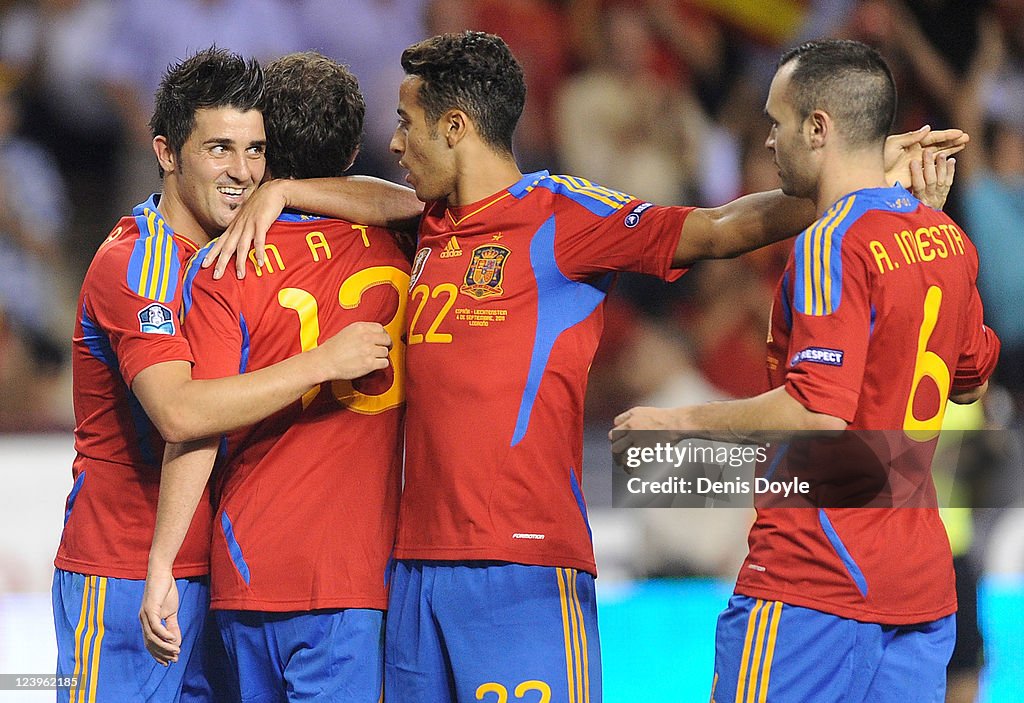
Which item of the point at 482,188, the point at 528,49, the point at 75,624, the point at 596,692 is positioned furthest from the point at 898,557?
the point at 528,49

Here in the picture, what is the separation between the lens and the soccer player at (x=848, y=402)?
9.62 feet

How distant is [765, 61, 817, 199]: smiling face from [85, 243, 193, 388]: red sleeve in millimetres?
1678

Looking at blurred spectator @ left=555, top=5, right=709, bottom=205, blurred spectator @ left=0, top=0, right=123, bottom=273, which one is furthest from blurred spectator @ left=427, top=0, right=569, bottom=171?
blurred spectator @ left=0, top=0, right=123, bottom=273

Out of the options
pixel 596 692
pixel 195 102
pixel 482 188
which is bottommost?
pixel 596 692

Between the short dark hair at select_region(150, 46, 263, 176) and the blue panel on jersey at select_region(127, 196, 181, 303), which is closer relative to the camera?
the blue panel on jersey at select_region(127, 196, 181, 303)

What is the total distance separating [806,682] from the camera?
117 inches

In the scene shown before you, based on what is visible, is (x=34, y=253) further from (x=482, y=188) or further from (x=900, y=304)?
(x=900, y=304)

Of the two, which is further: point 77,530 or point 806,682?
point 77,530

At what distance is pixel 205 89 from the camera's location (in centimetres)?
361

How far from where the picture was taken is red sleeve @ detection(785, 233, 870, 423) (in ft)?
9.45

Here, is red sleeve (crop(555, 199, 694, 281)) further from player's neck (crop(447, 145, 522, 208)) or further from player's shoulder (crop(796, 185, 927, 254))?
player's shoulder (crop(796, 185, 927, 254))

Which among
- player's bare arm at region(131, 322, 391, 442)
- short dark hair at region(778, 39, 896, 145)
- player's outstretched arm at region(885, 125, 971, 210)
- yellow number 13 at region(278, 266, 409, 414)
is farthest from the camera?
yellow number 13 at region(278, 266, 409, 414)

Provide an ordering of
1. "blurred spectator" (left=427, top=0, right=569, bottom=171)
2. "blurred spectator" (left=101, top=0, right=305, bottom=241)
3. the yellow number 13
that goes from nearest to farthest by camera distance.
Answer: the yellow number 13, "blurred spectator" (left=101, top=0, right=305, bottom=241), "blurred spectator" (left=427, top=0, right=569, bottom=171)

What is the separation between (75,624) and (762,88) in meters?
8.12
